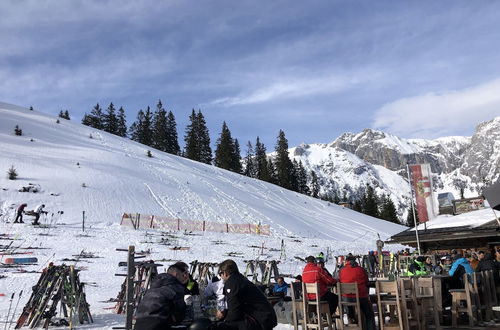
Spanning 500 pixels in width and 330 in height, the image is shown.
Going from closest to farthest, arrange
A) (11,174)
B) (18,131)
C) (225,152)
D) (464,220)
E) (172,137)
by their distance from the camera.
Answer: (464,220) → (11,174) → (18,131) → (225,152) → (172,137)

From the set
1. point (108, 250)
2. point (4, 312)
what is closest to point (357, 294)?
point (4, 312)

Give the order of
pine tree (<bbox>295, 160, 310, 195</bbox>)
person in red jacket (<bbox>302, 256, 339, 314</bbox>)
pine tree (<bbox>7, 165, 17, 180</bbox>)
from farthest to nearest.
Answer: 1. pine tree (<bbox>295, 160, 310, 195</bbox>)
2. pine tree (<bbox>7, 165, 17, 180</bbox>)
3. person in red jacket (<bbox>302, 256, 339, 314</bbox>)

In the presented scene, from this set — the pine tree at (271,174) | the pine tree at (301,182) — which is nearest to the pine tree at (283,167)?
the pine tree at (271,174)

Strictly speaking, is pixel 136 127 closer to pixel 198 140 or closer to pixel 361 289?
pixel 198 140

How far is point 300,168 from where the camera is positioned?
313 feet

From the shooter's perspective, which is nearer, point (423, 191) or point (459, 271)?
point (459, 271)

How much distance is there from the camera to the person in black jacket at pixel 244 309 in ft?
17.3

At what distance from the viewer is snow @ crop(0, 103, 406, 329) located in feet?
66.4

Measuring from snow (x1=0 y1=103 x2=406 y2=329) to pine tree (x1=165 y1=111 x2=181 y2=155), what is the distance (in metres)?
26.0

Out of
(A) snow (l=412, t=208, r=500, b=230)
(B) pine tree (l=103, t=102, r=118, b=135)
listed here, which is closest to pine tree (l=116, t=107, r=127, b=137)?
(B) pine tree (l=103, t=102, r=118, b=135)

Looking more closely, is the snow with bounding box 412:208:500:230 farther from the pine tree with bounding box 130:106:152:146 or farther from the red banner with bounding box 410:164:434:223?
the pine tree with bounding box 130:106:152:146

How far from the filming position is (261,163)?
83.9m

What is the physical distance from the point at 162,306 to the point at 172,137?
7789cm

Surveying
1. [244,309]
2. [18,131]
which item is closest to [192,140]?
[18,131]
